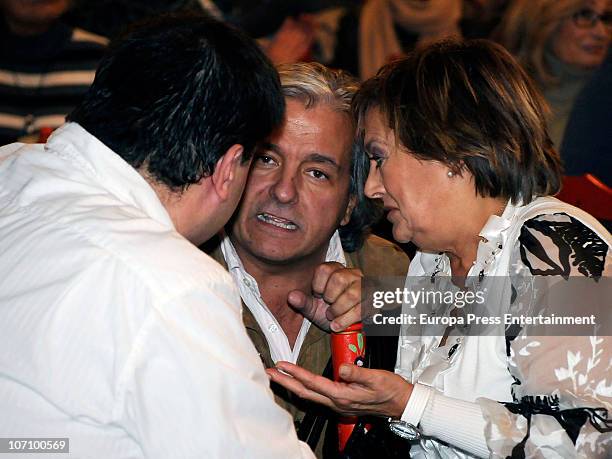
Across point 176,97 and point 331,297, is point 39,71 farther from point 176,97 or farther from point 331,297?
point 176,97

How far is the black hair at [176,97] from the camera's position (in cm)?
145

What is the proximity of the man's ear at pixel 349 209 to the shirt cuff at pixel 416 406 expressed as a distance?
894 mm

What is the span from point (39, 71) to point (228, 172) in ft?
8.58

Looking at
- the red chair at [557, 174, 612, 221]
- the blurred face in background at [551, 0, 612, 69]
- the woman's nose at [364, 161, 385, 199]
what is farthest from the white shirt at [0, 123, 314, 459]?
the blurred face in background at [551, 0, 612, 69]

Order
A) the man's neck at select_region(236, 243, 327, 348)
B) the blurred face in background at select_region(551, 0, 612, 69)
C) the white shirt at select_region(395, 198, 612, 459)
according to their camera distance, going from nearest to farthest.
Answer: the white shirt at select_region(395, 198, 612, 459)
the man's neck at select_region(236, 243, 327, 348)
the blurred face in background at select_region(551, 0, 612, 69)

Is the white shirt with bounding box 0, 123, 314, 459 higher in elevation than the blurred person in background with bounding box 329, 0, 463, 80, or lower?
higher

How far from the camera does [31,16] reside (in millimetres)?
3918

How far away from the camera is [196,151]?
149cm

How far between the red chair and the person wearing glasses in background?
5.98 feet

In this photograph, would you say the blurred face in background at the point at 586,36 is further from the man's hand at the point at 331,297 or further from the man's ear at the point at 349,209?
the man's hand at the point at 331,297

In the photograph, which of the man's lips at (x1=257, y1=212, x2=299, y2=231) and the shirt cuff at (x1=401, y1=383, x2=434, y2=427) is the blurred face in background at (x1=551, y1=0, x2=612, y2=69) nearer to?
the man's lips at (x1=257, y1=212, x2=299, y2=231)

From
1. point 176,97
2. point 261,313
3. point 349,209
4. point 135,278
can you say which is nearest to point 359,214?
point 349,209

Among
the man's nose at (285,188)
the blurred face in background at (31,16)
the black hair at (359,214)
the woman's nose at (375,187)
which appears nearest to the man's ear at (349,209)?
the black hair at (359,214)

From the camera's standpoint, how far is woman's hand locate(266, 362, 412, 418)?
1884 mm
